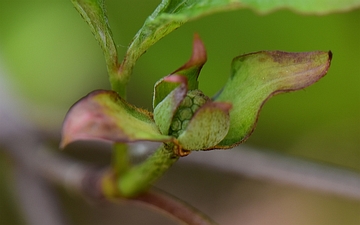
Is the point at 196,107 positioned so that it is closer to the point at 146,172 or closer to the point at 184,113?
the point at 184,113

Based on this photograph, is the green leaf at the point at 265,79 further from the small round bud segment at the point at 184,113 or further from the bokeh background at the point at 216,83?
the bokeh background at the point at 216,83

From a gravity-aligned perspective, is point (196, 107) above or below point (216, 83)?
above

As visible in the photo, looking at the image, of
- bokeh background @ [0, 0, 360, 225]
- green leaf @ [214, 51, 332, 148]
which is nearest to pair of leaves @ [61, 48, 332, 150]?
green leaf @ [214, 51, 332, 148]

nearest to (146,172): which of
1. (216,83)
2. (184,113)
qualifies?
(184,113)

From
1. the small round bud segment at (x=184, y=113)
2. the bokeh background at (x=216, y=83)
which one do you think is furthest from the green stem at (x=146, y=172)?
the bokeh background at (x=216, y=83)

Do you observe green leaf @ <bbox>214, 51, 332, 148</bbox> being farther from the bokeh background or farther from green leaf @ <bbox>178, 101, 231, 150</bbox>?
the bokeh background

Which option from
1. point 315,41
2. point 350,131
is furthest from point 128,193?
point 350,131
